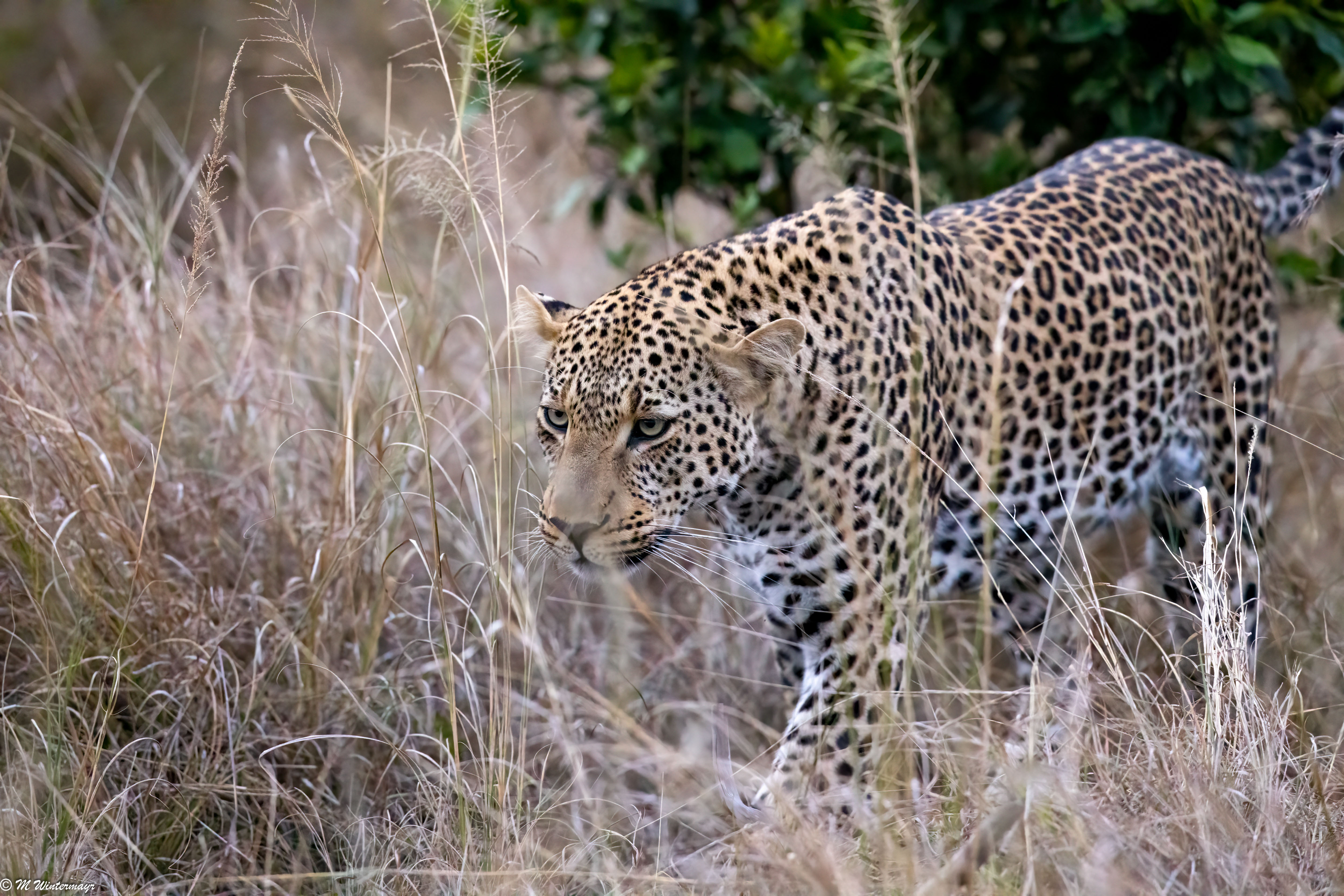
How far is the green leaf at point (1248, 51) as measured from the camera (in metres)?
4.77

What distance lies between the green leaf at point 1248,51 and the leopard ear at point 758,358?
228 cm

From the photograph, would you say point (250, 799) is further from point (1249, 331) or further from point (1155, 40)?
point (1155, 40)

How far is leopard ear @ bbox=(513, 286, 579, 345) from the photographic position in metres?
4.01

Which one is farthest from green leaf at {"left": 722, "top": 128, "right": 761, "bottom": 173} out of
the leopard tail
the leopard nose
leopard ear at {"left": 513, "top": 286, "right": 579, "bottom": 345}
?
the leopard nose

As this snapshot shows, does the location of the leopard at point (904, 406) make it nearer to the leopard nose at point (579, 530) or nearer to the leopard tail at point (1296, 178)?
the leopard nose at point (579, 530)

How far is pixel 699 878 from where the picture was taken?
333 cm

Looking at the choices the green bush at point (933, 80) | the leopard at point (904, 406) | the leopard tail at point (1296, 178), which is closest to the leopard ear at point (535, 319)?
the leopard at point (904, 406)

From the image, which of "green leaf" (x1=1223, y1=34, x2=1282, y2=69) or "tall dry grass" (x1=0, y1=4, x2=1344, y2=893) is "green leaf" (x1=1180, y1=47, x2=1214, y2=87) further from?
"tall dry grass" (x1=0, y1=4, x2=1344, y2=893)

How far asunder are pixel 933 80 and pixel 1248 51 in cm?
144

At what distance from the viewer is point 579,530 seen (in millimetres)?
3547

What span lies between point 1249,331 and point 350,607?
3448 mm

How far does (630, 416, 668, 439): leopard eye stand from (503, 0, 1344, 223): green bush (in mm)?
1807

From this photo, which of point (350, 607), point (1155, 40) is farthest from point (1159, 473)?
point (350, 607)

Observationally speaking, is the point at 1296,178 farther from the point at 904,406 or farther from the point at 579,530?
the point at 579,530
